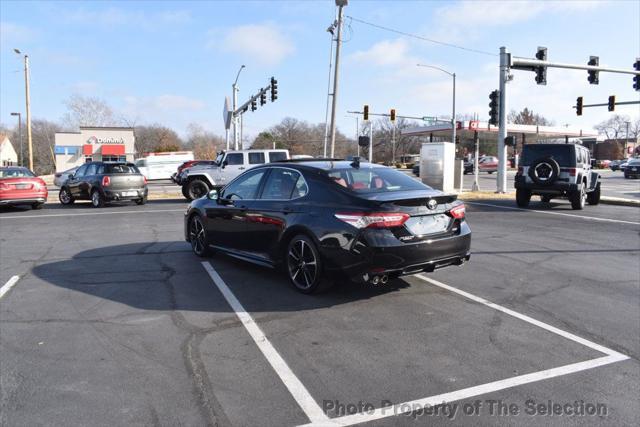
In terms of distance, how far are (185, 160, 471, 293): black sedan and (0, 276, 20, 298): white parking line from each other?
9.46ft

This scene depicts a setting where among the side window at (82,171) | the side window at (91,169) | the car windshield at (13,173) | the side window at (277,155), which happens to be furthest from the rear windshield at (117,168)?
the side window at (277,155)

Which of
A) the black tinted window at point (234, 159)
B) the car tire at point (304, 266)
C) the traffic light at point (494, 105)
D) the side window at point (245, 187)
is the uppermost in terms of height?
the traffic light at point (494, 105)

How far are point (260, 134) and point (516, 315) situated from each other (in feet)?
352

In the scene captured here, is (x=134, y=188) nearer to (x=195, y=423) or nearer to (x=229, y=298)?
(x=229, y=298)

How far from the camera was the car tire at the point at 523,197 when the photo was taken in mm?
16844

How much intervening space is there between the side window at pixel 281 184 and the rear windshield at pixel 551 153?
12468mm

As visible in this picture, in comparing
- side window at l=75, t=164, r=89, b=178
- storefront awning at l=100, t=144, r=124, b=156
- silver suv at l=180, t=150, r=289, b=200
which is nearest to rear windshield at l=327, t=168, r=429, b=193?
silver suv at l=180, t=150, r=289, b=200

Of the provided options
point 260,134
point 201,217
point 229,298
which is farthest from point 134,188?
point 260,134

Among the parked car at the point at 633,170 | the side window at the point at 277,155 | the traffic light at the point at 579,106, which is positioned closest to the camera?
the side window at the point at 277,155

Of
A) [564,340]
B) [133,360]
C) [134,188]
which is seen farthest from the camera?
[134,188]

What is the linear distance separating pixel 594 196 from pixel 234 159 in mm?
13424

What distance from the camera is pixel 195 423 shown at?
10.2 feet

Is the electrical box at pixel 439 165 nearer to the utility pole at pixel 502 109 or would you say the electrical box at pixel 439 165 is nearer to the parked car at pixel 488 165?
the utility pole at pixel 502 109

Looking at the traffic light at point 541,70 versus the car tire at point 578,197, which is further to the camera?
the traffic light at point 541,70
